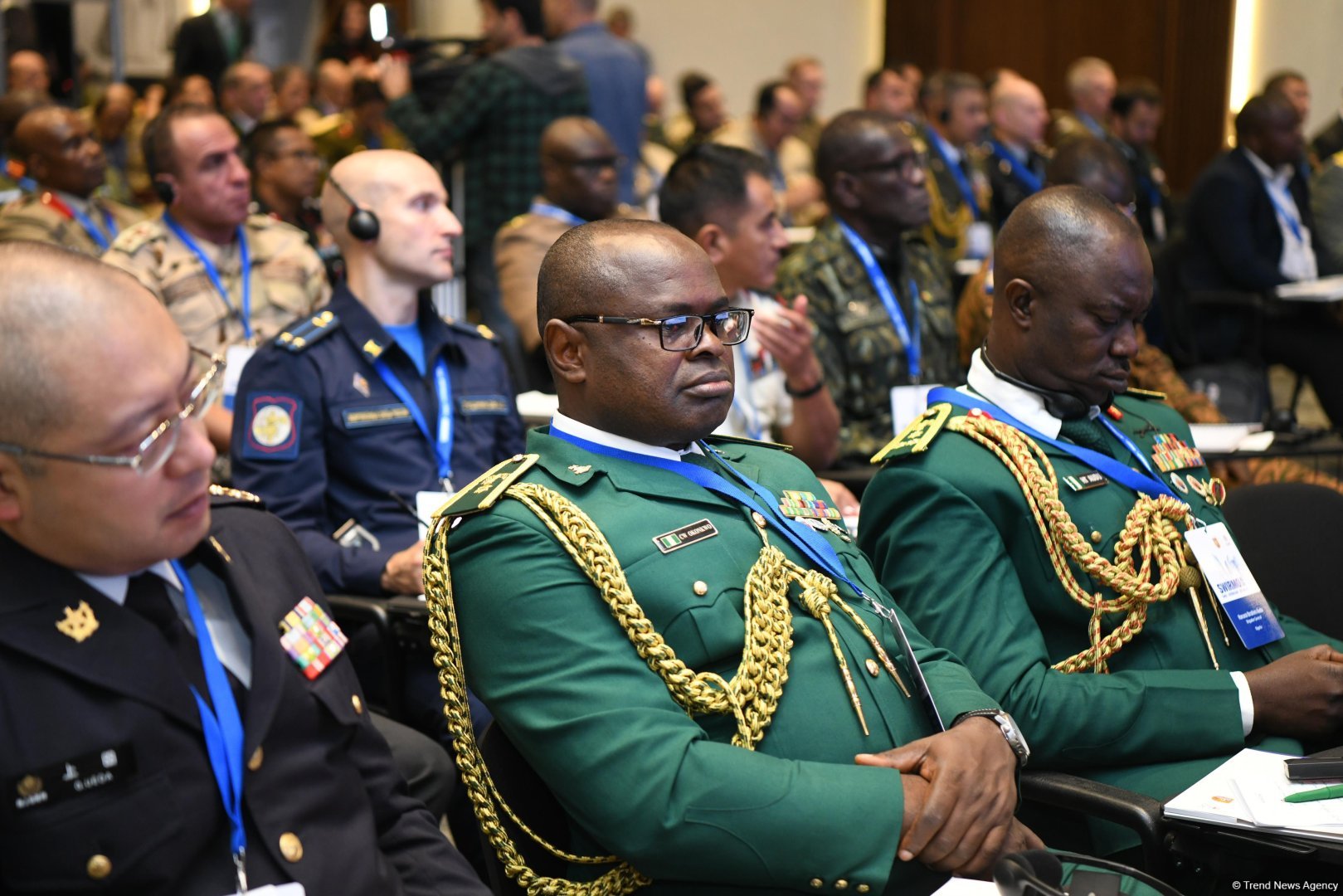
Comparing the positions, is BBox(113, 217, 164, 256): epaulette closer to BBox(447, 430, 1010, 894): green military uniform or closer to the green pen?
BBox(447, 430, 1010, 894): green military uniform

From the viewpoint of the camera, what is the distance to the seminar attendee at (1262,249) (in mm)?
5734

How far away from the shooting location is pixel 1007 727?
5.73ft

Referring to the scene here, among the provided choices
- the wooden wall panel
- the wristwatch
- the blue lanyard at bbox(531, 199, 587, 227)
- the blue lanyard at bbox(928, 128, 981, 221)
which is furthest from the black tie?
the wooden wall panel

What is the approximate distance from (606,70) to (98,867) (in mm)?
4959

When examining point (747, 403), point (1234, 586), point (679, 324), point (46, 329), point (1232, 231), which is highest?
point (46, 329)

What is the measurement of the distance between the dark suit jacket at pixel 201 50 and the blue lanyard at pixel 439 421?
6.84 m

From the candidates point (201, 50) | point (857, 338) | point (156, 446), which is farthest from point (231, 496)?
point (201, 50)

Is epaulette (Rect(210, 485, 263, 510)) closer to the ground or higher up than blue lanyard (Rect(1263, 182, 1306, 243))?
higher up

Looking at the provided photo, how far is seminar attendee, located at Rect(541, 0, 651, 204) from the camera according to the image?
5.82 metres

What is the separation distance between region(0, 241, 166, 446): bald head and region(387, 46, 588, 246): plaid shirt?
413 centimetres

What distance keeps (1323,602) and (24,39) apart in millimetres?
9263

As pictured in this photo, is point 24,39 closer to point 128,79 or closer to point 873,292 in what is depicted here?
point 128,79

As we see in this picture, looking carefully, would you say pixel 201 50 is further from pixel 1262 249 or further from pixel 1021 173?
pixel 1262 249

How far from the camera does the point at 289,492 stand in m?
2.76
